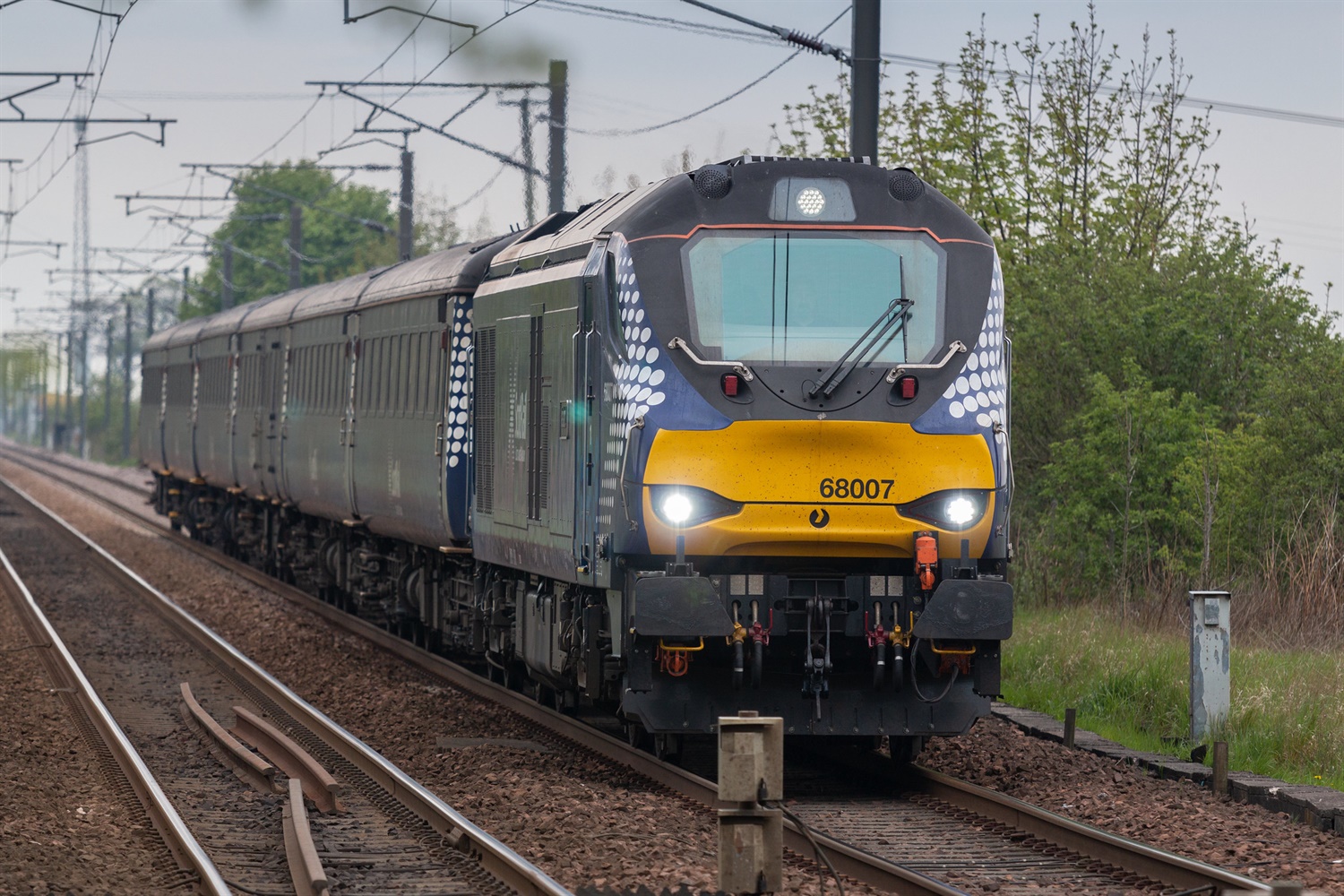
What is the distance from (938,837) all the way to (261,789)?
13.4 ft

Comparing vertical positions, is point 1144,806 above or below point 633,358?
below

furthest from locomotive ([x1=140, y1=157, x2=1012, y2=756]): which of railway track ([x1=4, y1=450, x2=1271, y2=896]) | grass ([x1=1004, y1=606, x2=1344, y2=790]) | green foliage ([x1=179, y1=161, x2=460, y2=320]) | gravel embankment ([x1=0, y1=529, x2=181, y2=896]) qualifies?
green foliage ([x1=179, y1=161, x2=460, y2=320])

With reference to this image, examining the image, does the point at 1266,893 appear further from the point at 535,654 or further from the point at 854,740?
the point at 535,654

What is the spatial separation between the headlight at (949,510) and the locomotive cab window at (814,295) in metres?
0.75

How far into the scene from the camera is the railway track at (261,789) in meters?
8.70

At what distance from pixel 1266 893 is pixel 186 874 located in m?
5.22

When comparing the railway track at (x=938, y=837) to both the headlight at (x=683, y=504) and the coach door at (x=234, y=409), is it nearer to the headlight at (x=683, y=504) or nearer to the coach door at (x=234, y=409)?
the headlight at (x=683, y=504)

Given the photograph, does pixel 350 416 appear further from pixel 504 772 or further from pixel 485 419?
pixel 504 772

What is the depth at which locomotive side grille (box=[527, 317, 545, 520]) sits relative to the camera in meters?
12.6

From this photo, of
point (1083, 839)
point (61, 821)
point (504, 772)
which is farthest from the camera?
point (504, 772)

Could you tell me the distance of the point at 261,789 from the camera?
1125 cm

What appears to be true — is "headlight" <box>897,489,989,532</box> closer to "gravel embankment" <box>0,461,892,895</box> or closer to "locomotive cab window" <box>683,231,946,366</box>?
"locomotive cab window" <box>683,231,946,366</box>

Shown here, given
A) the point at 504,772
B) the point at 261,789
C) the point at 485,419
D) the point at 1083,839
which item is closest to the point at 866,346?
the point at 1083,839

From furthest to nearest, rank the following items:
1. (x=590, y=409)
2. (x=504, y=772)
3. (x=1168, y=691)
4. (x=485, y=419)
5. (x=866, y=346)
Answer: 1. (x=485, y=419)
2. (x=1168, y=691)
3. (x=504, y=772)
4. (x=590, y=409)
5. (x=866, y=346)
